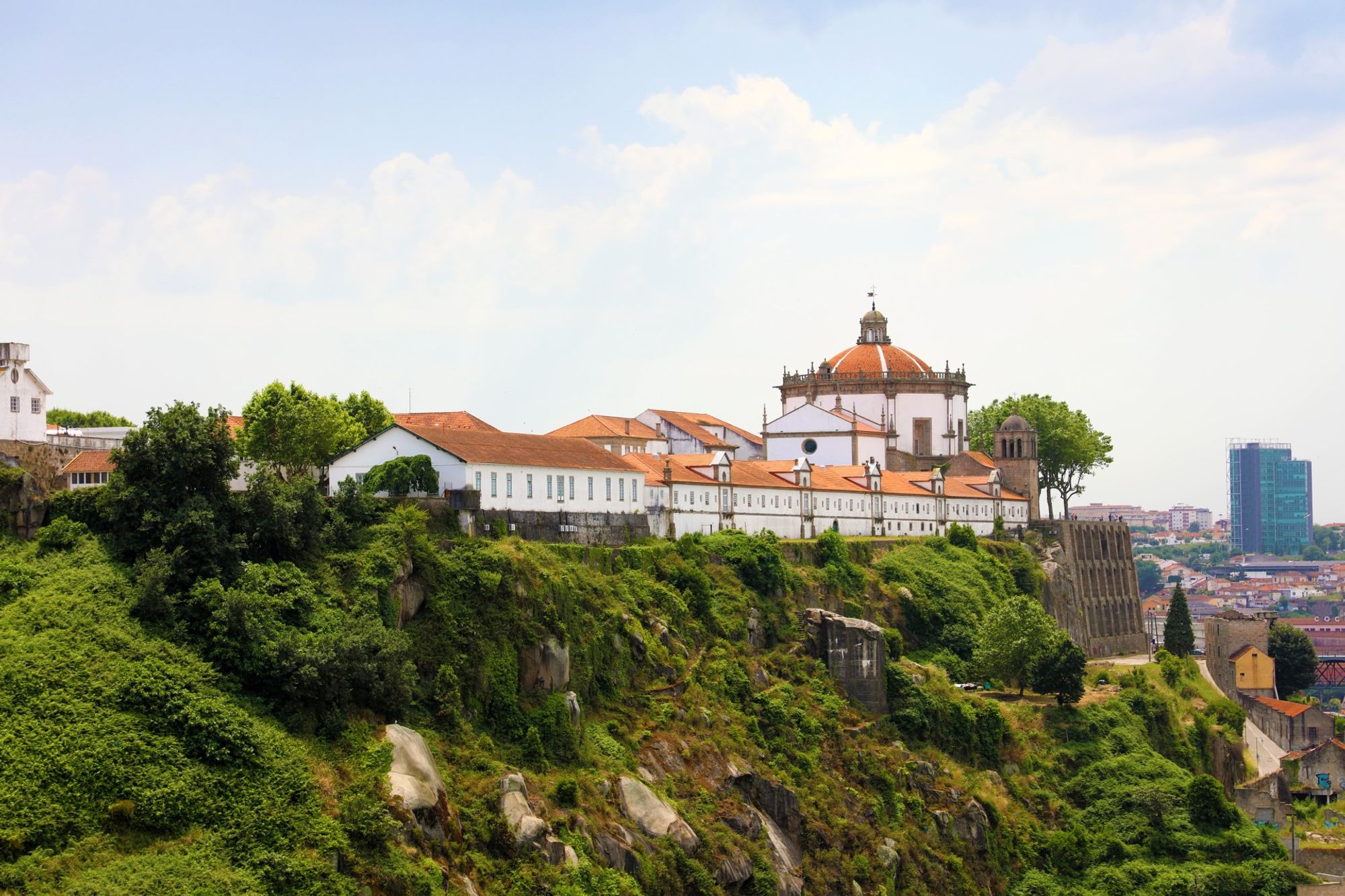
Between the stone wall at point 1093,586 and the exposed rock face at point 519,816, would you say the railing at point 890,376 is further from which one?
the exposed rock face at point 519,816

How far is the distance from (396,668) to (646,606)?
2010cm

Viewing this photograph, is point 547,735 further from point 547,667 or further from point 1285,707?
point 1285,707

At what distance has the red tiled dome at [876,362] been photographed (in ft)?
384

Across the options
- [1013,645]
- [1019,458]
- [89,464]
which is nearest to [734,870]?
[89,464]

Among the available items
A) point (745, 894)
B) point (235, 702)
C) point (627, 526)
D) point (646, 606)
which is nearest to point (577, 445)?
point (627, 526)

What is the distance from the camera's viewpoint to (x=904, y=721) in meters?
73.7

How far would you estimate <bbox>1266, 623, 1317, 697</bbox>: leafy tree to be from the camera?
119 metres

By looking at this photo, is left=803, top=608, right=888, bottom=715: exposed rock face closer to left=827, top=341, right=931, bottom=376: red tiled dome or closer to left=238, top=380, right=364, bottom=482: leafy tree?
left=238, top=380, right=364, bottom=482: leafy tree

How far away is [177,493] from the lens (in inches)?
1997

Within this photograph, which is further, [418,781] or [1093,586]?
[1093,586]

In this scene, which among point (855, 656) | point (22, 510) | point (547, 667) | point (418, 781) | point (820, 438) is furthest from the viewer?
point (820, 438)

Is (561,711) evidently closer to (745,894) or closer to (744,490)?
(745,894)

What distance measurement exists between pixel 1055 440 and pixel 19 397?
81.4 meters

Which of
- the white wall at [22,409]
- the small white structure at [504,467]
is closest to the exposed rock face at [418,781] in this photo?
the small white structure at [504,467]
